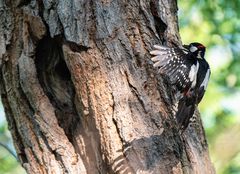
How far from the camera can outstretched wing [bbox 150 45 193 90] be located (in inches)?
114

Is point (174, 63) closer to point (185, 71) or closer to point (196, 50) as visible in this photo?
point (185, 71)

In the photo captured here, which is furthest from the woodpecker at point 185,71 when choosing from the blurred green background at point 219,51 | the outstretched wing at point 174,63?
the blurred green background at point 219,51

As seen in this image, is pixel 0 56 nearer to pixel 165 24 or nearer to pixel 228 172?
pixel 165 24

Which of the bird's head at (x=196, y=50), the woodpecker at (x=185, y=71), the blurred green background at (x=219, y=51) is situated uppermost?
A: the blurred green background at (x=219, y=51)

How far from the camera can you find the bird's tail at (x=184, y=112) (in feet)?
9.36

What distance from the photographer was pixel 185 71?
333 cm

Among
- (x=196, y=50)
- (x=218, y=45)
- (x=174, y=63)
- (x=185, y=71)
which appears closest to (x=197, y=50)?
(x=196, y=50)

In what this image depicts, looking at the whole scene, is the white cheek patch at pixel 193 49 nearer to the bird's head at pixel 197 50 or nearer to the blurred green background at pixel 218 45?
the bird's head at pixel 197 50

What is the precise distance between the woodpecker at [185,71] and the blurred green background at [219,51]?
2.22 metres

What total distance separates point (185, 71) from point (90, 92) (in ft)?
2.58

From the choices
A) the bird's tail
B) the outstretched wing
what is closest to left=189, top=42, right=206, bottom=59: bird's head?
the outstretched wing

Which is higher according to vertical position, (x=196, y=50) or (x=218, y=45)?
(x=218, y=45)

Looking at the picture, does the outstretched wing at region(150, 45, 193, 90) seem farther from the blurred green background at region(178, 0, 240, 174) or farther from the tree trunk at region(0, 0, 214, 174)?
the blurred green background at region(178, 0, 240, 174)

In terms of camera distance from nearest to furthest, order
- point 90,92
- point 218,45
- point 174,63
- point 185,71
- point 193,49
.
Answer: point 90,92
point 174,63
point 185,71
point 193,49
point 218,45
